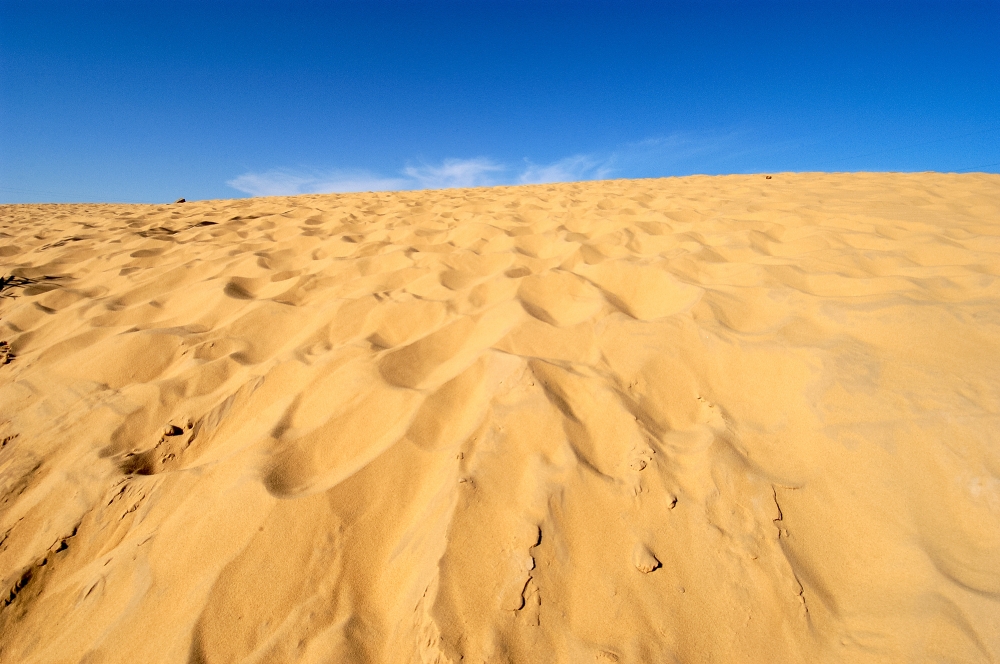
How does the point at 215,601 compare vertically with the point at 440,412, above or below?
below

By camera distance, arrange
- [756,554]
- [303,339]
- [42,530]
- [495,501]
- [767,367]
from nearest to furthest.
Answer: [756,554] → [495,501] → [42,530] → [767,367] → [303,339]

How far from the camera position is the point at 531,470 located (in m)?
1.16

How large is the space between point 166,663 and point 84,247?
14.3 feet

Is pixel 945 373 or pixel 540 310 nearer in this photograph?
pixel 945 373

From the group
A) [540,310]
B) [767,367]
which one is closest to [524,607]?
[767,367]

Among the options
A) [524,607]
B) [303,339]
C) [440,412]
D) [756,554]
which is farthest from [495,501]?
[303,339]

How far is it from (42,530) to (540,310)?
5.98 ft

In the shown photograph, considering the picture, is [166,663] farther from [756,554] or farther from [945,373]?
[945,373]

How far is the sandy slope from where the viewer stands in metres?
0.89

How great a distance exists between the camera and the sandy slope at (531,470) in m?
0.89

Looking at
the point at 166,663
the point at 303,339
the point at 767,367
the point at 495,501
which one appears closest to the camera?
the point at 166,663

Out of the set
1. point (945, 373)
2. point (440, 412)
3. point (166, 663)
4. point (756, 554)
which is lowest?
point (166, 663)

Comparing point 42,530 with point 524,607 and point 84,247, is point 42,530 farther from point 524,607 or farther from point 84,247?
point 84,247

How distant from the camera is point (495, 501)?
109cm
